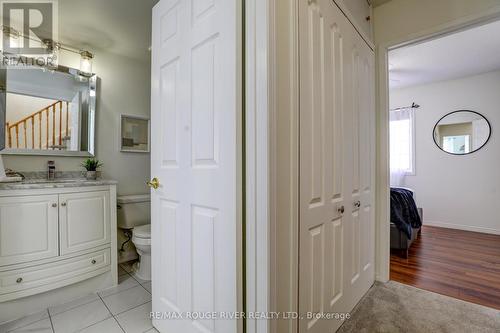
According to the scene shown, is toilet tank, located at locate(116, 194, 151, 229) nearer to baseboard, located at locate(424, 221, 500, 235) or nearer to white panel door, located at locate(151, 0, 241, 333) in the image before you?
white panel door, located at locate(151, 0, 241, 333)

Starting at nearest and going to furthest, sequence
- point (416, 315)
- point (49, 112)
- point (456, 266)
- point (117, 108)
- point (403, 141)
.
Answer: point (416, 315) → point (49, 112) → point (456, 266) → point (117, 108) → point (403, 141)

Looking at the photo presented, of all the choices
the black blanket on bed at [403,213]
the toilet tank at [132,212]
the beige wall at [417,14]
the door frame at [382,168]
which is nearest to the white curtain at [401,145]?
the black blanket on bed at [403,213]

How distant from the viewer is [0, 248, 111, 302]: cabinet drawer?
1581 millimetres

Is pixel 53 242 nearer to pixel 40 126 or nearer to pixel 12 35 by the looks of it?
pixel 40 126

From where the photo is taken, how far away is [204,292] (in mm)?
1173

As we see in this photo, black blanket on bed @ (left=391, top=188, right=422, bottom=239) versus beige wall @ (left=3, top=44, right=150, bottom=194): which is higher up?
beige wall @ (left=3, top=44, right=150, bottom=194)

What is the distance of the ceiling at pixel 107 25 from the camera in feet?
5.93

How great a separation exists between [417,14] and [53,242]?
11.2 ft

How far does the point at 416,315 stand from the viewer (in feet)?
5.33

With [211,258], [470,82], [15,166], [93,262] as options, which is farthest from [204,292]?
[470,82]

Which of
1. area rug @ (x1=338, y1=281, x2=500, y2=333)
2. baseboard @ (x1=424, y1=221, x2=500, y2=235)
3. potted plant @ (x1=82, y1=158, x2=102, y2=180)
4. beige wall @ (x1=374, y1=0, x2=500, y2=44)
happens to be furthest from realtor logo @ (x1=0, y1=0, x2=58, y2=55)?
baseboard @ (x1=424, y1=221, x2=500, y2=235)

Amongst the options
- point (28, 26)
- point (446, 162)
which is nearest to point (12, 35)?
point (28, 26)

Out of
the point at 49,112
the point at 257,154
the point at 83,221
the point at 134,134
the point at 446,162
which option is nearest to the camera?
the point at 257,154

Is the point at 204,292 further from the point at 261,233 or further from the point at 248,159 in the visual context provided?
the point at 248,159
